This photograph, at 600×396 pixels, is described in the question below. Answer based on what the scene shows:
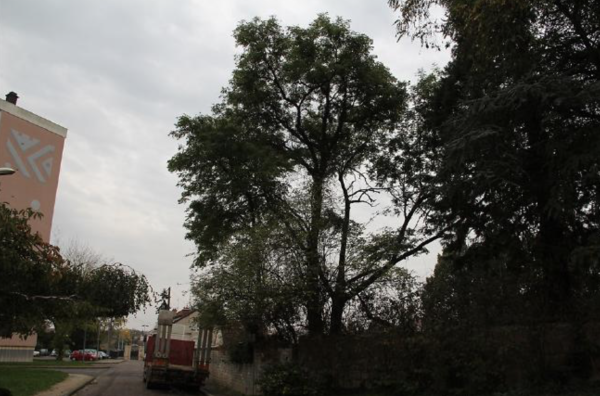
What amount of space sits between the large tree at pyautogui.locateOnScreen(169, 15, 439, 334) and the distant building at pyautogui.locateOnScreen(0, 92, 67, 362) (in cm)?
1844

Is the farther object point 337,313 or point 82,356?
point 82,356

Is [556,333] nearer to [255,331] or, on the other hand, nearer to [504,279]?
[504,279]

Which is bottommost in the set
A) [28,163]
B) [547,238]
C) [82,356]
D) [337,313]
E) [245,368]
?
[82,356]

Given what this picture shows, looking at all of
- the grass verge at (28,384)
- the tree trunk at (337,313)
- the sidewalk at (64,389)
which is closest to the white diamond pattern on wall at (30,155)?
the grass verge at (28,384)

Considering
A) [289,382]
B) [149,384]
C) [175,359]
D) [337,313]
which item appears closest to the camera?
[289,382]

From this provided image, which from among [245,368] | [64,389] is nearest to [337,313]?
[245,368]

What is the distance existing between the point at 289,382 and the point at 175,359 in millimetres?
8542

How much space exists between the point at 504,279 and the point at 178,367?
15163mm

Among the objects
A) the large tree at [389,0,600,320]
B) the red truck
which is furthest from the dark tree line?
the red truck

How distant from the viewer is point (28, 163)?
3909 cm

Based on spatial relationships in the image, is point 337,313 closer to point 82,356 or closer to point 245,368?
point 245,368

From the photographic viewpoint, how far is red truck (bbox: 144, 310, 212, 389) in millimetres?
23547

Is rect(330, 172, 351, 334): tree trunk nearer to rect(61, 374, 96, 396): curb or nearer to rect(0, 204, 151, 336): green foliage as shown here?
rect(0, 204, 151, 336): green foliage

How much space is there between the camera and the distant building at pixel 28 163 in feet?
122
